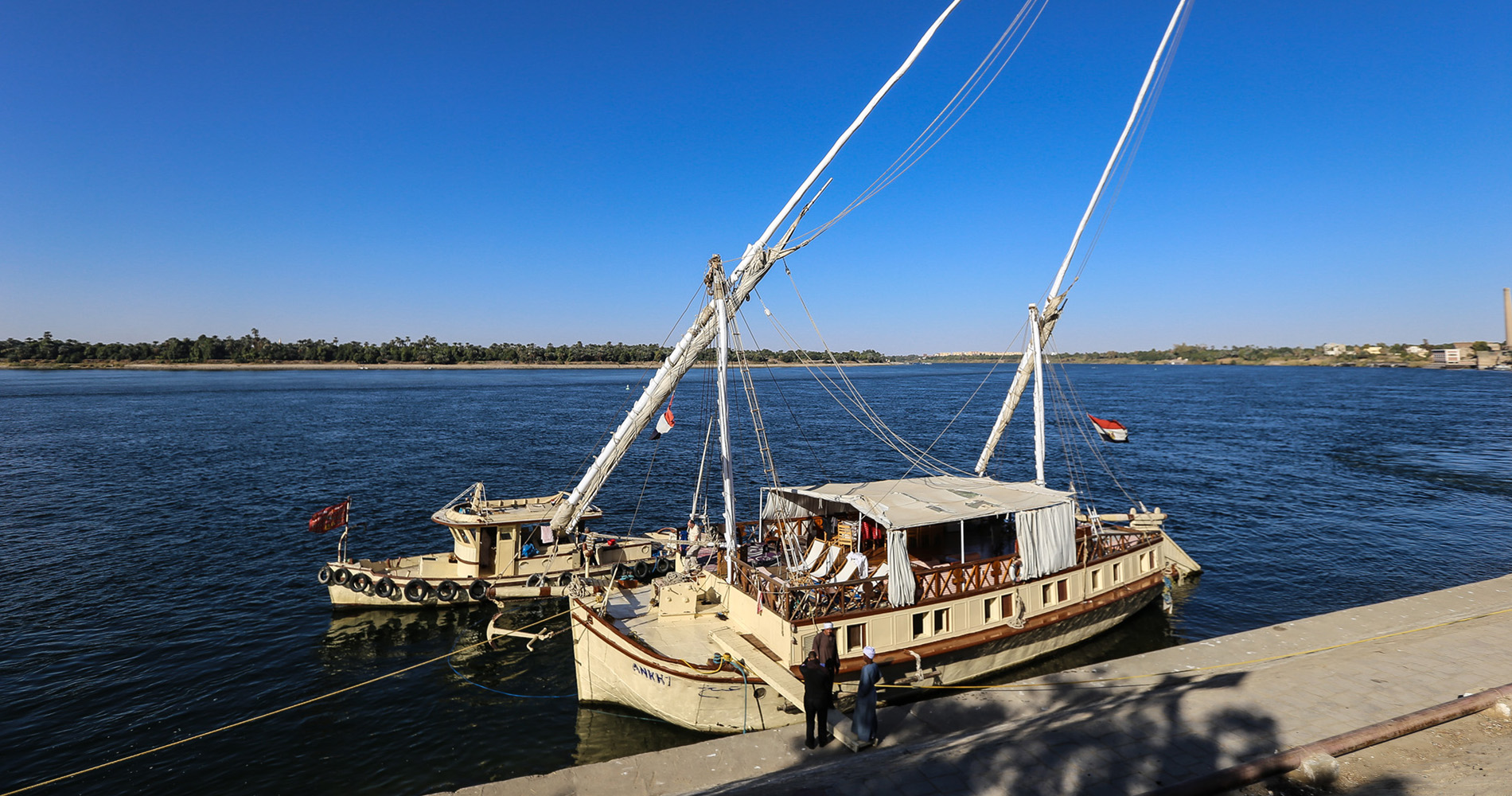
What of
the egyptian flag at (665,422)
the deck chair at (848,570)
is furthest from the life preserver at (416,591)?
the deck chair at (848,570)

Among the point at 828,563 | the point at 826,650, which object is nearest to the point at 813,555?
the point at 828,563

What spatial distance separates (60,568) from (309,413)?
78.8m

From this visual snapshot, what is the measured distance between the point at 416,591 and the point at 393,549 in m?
8.99

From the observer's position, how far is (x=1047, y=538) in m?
19.5

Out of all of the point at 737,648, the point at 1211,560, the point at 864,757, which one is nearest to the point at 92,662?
the point at 737,648

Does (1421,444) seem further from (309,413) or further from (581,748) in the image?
(309,413)

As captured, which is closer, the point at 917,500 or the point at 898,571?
the point at 898,571

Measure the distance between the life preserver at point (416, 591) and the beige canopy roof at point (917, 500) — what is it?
14522 millimetres

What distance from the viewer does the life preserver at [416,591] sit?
26594mm

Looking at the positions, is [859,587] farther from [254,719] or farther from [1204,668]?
[254,719]

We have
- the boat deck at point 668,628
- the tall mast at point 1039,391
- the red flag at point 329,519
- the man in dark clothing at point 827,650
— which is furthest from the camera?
the tall mast at point 1039,391

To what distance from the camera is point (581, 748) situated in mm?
17188

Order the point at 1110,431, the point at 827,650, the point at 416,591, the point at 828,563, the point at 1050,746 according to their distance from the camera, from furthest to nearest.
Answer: the point at 1110,431 < the point at 416,591 < the point at 828,563 < the point at 827,650 < the point at 1050,746

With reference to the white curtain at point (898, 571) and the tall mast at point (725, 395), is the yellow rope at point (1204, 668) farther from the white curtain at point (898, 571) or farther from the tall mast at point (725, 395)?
the tall mast at point (725, 395)
